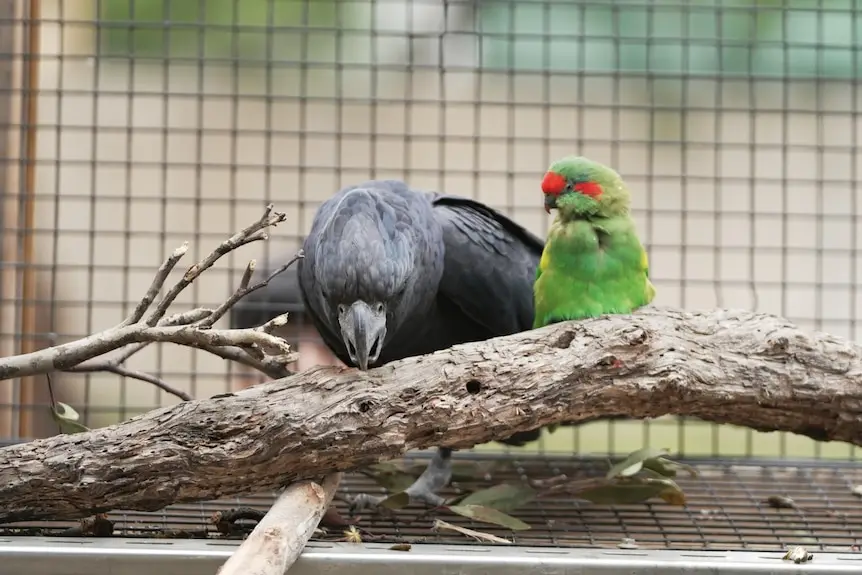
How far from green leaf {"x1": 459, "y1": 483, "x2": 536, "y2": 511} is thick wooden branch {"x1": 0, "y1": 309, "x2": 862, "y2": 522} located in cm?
31

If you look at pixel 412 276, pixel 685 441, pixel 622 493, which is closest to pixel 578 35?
pixel 412 276

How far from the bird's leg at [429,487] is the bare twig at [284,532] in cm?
39

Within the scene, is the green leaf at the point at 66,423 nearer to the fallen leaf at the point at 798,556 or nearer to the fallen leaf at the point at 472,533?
the fallen leaf at the point at 472,533

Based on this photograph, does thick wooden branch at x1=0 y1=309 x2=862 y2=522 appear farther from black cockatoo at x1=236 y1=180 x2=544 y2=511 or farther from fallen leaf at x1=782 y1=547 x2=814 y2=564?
fallen leaf at x1=782 y1=547 x2=814 y2=564

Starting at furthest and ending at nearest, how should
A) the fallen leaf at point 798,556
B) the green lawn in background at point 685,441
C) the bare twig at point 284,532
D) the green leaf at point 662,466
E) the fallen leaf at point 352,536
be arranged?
1. the green lawn in background at point 685,441
2. the green leaf at point 662,466
3. the fallen leaf at point 352,536
4. the fallen leaf at point 798,556
5. the bare twig at point 284,532

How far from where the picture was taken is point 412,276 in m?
1.87

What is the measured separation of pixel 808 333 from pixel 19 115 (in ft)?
7.93

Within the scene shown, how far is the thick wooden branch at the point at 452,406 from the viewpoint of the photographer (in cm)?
158

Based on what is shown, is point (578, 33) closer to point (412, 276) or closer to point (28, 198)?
point (412, 276)

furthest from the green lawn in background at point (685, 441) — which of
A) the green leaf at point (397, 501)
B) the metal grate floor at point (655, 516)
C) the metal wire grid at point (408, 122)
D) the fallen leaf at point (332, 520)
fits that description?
the fallen leaf at point (332, 520)

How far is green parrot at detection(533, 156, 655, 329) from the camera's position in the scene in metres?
1.92

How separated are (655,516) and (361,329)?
0.89m

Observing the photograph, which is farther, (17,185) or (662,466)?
(17,185)

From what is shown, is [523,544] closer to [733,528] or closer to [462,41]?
[733,528]
